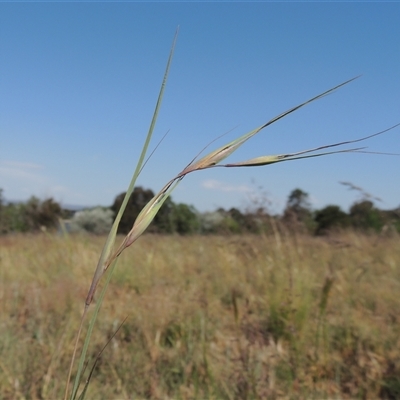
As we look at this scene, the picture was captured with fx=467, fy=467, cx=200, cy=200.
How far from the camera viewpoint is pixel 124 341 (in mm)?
2268

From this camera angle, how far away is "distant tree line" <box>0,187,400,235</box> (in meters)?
5.10

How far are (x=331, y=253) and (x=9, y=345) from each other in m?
3.32

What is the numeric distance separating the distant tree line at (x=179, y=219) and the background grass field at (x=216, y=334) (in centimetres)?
131

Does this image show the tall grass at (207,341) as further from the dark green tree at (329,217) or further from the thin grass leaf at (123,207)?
the dark green tree at (329,217)

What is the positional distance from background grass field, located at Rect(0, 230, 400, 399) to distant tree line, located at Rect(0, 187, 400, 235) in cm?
131

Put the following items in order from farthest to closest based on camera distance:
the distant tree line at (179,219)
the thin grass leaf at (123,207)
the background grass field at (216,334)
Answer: the distant tree line at (179,219), the background grass field at (216,334), the thin grass leaf at (123,207)

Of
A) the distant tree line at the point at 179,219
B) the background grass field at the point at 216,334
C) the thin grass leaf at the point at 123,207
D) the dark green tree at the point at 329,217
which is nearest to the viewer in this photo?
the thin grass leaf at the point at 123,207

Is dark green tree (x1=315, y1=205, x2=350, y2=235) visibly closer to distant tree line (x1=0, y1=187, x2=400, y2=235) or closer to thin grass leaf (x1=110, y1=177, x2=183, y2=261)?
distant tree line (x1=0, y1=187, x2=400, y2=235)

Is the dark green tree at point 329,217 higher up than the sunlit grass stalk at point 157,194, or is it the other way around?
the dark green tree at point 329,217

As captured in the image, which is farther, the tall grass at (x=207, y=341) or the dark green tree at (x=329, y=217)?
the dark green tree at (x=329, y=217)

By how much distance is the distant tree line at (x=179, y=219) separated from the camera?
5.10m

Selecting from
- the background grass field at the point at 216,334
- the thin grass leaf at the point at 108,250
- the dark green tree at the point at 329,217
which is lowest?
the background grass field at the point at 216,334

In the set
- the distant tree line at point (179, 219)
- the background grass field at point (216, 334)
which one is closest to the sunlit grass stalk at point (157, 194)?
the background grass field at point (216, 334)

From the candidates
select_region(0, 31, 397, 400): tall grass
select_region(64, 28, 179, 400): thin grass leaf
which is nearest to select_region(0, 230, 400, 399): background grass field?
select_region(0, 31, 397, 400): tall grass
